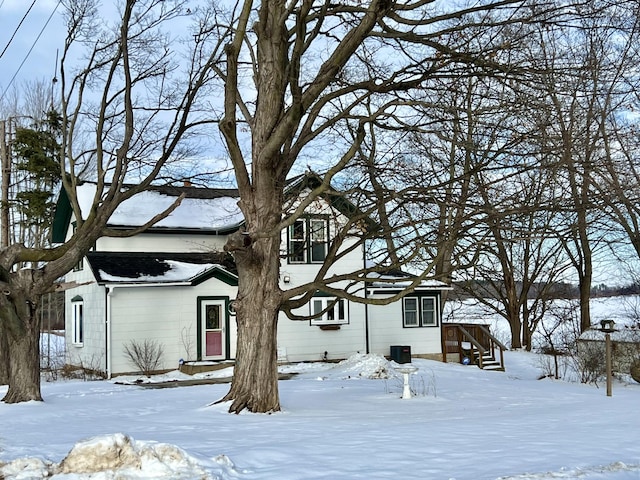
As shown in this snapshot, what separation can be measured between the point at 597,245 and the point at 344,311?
1531 cm

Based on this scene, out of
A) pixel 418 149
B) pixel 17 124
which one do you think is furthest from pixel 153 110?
pixel 17 124

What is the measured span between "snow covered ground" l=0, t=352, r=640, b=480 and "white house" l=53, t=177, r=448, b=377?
6.21 m

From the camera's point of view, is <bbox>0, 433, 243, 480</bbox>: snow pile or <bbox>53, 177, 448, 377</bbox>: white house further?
<bbox>53, 177, 448, 377</bbox>: white house

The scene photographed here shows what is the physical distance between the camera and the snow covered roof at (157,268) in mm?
23016

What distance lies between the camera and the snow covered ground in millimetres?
6578

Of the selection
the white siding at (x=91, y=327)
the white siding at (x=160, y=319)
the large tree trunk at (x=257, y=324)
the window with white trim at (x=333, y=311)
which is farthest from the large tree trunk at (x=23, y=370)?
the window with white trim at (x=333, y=311)

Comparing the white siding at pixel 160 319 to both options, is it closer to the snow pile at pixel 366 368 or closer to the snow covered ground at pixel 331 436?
the snow pile at pixel 366 368

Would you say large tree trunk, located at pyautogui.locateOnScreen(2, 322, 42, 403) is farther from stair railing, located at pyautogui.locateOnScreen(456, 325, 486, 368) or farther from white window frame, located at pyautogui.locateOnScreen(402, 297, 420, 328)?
stair railing, located at pyautogui.locateOnScreen(456, 325, 486, 368)

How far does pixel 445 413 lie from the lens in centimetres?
1208

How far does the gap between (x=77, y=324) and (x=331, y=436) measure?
20.2m

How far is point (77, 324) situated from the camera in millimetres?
26734

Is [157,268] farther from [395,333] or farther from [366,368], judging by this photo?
[395,333]

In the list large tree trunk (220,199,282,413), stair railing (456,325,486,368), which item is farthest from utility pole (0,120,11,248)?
stair railing (456,325,486,368)

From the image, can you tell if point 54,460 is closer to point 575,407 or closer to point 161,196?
point 575,407
